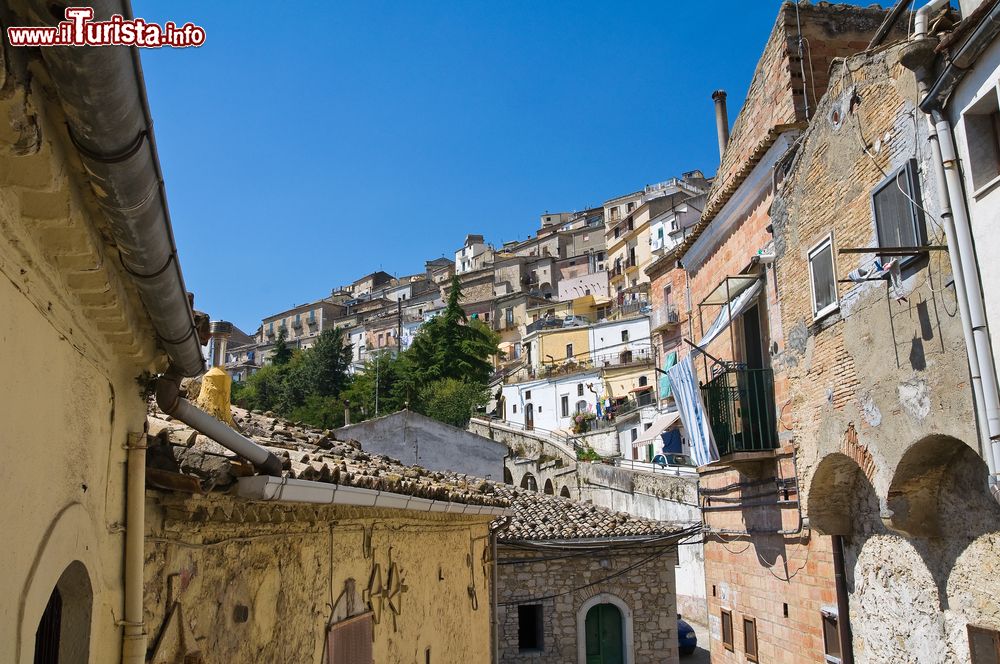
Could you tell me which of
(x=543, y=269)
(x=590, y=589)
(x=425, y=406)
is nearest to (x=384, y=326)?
(x=543, y=269)

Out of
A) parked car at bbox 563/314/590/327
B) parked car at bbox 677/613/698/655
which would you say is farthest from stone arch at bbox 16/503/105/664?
parked car at bbox 563/314/590/327

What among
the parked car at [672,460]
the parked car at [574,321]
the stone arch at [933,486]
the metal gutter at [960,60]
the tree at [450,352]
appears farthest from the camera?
the parked car at [574,321]

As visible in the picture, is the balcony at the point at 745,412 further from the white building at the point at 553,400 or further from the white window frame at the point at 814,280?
the white building at the point at 553,400

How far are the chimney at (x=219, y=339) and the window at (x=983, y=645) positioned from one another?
24.6ft

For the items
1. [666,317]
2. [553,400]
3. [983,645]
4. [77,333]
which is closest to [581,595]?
[983,645]

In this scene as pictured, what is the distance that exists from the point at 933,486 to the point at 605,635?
38.7ft

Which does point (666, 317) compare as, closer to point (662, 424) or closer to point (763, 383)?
point (662, 424)

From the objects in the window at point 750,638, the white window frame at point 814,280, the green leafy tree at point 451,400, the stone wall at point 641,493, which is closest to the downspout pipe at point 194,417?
the white window frame at point 814,280

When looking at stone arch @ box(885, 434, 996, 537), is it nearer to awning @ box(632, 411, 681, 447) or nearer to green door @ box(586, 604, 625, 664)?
green door @ box(586, 604, 625, 664)

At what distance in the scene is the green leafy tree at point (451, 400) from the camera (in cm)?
5559

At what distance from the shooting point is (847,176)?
10453 millimetres

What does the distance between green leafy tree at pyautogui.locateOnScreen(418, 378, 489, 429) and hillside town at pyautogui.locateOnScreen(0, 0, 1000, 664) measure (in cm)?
3184

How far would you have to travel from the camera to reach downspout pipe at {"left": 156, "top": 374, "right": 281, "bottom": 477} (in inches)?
174

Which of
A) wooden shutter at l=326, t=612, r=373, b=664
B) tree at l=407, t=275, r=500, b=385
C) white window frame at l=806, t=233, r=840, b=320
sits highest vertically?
tree at l=407, t=275, r=500, b=385
